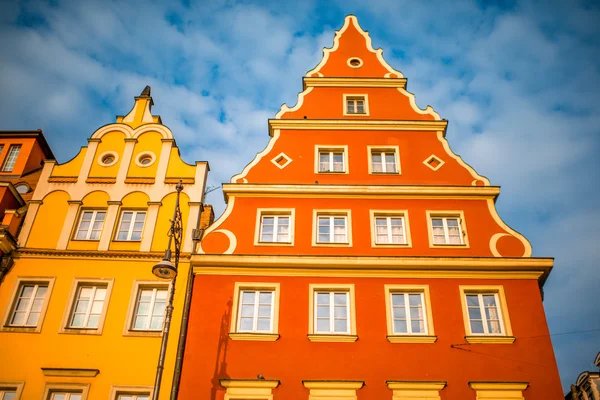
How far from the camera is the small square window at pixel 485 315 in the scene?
16.7 meters

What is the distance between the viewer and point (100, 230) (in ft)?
64.9

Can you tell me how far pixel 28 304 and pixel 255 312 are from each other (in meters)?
7.55

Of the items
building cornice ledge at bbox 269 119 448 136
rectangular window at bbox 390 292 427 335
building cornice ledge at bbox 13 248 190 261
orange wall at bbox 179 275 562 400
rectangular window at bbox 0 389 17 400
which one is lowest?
rectangular window at bbox 0 389 17 400

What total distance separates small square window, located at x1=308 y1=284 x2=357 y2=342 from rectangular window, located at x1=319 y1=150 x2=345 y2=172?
17.7 ft

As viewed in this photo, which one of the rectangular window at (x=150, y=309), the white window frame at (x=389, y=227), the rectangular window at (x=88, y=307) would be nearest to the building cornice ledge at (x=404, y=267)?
the white window frame at (x=389, y=227)

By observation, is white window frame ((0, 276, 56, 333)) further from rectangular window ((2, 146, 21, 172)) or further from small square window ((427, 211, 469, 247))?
small square window ((427, 211, 469, 247))

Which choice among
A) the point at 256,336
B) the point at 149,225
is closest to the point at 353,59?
the point at 149,225

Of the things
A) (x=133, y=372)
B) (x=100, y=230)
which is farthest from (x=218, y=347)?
(x=100, y=230)

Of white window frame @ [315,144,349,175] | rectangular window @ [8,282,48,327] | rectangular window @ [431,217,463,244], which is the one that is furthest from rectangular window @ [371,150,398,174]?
rectangular window @ [8,282,48,327]

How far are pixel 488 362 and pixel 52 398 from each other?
514 inches

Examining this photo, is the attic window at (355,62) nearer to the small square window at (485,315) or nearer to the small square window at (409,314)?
the small square window at (409,314)

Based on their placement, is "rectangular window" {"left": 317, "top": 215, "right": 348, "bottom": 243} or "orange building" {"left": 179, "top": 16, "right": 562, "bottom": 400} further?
"rectangular window" {"left": 317, "top": 215, "right": 348, "bottom": 243}

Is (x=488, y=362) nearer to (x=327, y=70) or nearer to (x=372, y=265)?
(x=372, y=265)

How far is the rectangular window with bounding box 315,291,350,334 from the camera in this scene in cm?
1714
